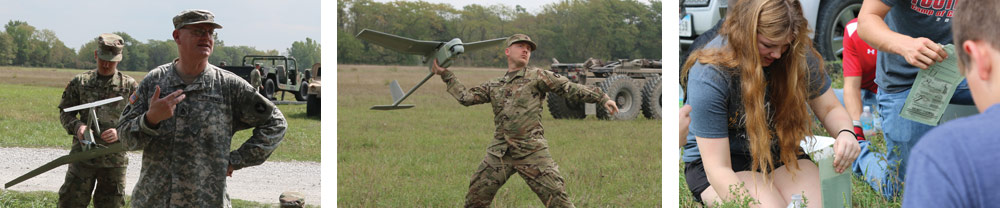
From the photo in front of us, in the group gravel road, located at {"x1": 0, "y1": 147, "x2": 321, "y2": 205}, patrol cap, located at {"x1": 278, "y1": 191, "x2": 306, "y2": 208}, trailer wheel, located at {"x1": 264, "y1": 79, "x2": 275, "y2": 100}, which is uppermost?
trailer wheel, located at {"x1": 264, "y1": 79, "x2": 275, "y2": 100}

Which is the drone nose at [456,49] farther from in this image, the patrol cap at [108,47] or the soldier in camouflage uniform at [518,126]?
the patrol cap at [108,47]

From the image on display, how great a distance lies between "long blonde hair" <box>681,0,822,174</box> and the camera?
113 inches

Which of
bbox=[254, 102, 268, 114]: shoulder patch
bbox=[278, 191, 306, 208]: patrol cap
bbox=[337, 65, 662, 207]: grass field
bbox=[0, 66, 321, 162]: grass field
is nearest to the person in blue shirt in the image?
bbox=[254, 102, 268, 114]: shoulder patch

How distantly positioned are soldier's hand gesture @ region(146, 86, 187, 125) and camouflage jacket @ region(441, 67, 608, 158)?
1102 millimetres

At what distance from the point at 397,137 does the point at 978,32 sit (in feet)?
19.5

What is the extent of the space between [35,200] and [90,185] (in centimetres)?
167

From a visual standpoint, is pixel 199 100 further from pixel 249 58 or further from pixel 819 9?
pixel 249 58

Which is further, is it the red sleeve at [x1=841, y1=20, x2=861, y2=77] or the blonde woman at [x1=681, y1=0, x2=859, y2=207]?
the red sleeve at [x1=841, y1=20, x2=861, y2=77]

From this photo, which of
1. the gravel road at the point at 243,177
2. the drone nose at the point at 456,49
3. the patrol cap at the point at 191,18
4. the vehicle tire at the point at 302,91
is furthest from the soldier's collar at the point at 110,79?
the vehicle tire at the point at 302,91

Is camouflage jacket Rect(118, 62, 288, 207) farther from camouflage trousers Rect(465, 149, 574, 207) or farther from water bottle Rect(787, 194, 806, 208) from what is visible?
water bottle Rect(787, 194, 806, 208)

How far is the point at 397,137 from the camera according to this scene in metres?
6.98

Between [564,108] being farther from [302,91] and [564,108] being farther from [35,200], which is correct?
[302,91]

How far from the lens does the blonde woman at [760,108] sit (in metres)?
2.91

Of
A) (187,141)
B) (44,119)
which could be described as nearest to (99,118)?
(187,141)
